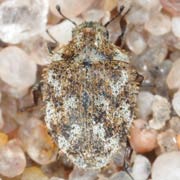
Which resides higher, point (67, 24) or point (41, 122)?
point (67, 24)

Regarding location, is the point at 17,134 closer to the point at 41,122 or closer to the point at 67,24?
the point at 41,122

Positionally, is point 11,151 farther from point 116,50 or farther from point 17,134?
point 116,50

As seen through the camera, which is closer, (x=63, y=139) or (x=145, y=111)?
(x=63, y=139)

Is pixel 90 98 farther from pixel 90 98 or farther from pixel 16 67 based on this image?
pixel 16 67

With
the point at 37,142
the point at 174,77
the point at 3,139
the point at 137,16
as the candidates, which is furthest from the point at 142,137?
the point at 3,139

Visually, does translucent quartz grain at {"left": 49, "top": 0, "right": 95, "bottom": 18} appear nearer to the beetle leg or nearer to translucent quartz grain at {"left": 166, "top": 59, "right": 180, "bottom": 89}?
translucent quartz grain at {"left": 166, "top": 59, "right": 180, "bottom": 89}

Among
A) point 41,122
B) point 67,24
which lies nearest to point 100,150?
point 41,122

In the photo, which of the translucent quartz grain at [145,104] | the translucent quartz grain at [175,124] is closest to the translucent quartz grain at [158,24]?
the translucent quartz grain at [145,104]

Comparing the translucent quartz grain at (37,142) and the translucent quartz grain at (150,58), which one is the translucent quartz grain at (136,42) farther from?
the translucent quartz grain at (37,142)
